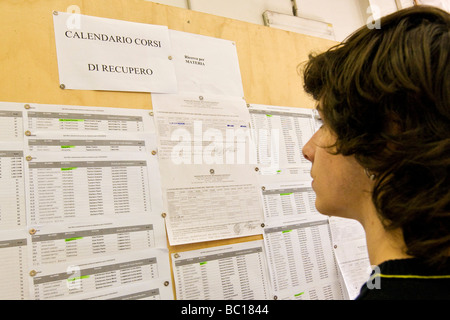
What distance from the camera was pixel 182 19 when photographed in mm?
1007

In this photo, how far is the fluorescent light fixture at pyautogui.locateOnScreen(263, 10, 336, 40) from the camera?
1447 mm

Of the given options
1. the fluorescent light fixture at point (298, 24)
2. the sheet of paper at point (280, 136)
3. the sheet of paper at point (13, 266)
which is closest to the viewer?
the sheet of paper at point (13, 266)

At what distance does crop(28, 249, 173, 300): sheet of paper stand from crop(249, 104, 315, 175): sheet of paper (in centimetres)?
44

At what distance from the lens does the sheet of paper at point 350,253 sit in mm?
1117

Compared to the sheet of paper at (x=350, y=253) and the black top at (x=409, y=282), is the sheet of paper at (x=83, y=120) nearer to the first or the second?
the black top at (x=409, y=282)

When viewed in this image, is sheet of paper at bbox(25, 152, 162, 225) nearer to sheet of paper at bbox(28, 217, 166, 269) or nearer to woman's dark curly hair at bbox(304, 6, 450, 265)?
sheet of paper at bbox(28, 217, 166, 269)

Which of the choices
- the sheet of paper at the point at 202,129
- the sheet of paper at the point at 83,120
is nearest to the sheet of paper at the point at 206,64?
the sheet of paper at the point at 202,129

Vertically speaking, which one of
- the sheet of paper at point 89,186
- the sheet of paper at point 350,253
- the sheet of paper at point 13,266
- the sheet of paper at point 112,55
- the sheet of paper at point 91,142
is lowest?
the sheet of paper at point 350,253

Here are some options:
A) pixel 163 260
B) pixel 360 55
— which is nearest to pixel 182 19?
pixel 360 55

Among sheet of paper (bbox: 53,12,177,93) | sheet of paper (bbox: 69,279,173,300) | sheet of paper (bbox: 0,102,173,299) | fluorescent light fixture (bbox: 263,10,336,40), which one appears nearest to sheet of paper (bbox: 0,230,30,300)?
sheet of paper (bbox: 0,102,173,299)

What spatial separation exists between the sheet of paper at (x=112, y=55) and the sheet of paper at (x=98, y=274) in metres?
0.42

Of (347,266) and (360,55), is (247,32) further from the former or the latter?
(347,266)

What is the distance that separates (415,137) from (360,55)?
19cm

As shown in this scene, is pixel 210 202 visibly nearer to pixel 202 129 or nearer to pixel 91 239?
pixel 202 129
